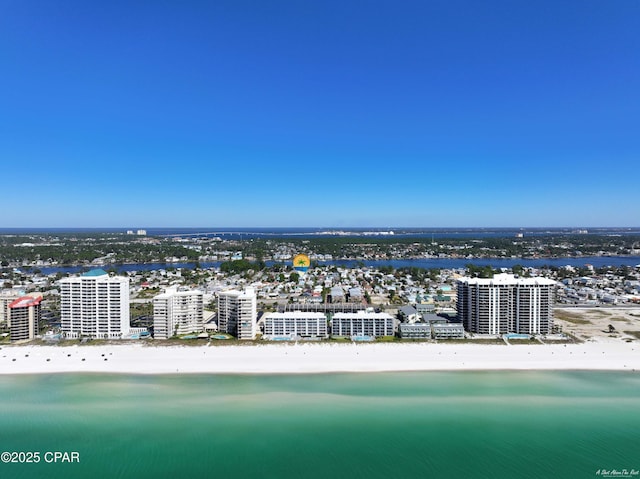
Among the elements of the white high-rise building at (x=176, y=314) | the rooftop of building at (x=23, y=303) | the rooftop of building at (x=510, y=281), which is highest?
the rooftop of building at (x=510, y=281)

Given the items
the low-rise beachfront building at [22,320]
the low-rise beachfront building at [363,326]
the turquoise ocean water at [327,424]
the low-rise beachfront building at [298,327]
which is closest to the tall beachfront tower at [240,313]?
the low-rise beachfront building at [298,327]

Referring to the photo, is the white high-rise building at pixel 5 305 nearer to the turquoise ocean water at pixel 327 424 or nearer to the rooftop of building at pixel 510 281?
the turquoise ocean water at pixel 327 424

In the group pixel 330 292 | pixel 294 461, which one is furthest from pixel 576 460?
pixel 330 292

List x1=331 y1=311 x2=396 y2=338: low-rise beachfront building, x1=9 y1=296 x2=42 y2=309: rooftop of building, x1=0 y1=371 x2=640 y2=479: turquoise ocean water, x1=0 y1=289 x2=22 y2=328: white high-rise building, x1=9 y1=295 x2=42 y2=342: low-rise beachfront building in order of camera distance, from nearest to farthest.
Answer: x1=0 y1=371 x2=640 y2=479: turquoise ocean water → x1=9 y1=295 x2=42 y2=342: low-rise beachfront building → x1=9 y1=296 x2=42 y2=309: rooftop of building → x1=331 y1=311 x2=396 y2=338: low-rise beachfront building → x1=0 y1=289 x2=22 y2=328: white high-rise building

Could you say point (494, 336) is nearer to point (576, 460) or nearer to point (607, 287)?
point (576, 460)

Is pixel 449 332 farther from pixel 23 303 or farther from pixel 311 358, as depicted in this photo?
pixel 23 303

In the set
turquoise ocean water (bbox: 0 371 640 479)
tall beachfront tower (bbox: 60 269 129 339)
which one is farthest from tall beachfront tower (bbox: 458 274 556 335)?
tall beachfront tower (bbox: 60 269 129 339)

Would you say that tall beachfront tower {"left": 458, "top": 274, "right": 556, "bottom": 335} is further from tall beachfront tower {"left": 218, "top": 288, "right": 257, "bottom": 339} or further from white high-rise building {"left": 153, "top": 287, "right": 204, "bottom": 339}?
white high-rise building {"left": 153, "top": 287, "right": 204, "bottom": 339}
